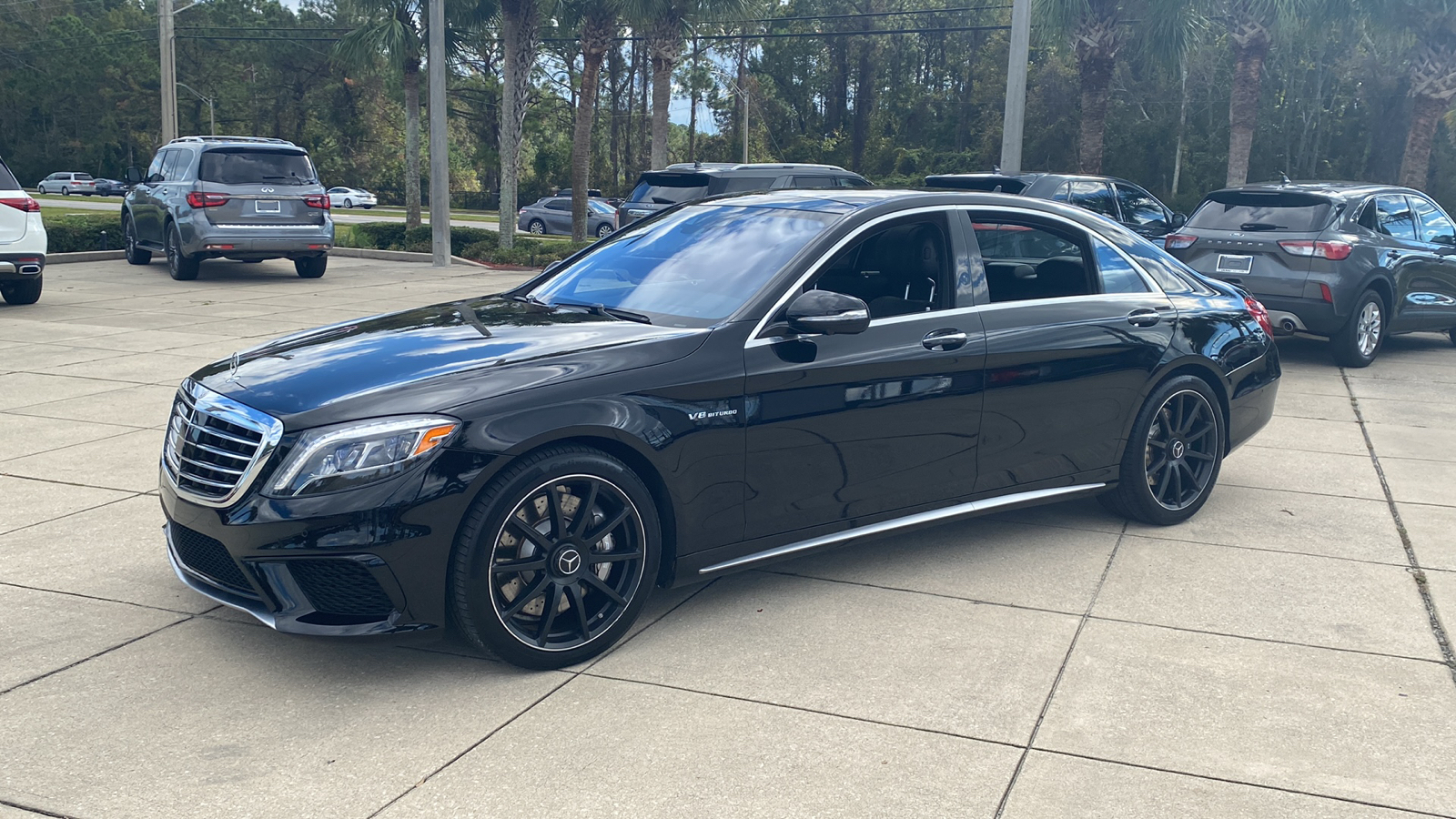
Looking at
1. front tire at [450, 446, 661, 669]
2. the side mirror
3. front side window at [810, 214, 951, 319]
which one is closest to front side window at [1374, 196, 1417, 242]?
front side window at [810, 214, 951, 319]

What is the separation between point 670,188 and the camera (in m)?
16.9

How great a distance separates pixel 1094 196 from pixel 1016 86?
1.86m

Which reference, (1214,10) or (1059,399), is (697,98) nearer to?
(1214,10)

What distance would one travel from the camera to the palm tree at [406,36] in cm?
2855

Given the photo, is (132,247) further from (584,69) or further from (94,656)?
(94,656)

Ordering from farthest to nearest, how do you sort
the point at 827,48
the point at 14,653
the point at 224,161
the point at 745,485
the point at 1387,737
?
the point at 827,48 → the point at 224,161 → the point at 745,485 → the point at 14,653 → the point at 1387,737

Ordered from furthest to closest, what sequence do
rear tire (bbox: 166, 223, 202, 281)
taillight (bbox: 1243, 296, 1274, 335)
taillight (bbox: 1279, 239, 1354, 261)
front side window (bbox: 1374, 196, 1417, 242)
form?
rear tire (bbox: 166, 223, 202, 281) < front side window (bbox: 1374, 196, 1417, 242) < taillight (bbox: 1279, 239, 1354, 261) < taillight (bbox: 1243, 296, 1274, 335)

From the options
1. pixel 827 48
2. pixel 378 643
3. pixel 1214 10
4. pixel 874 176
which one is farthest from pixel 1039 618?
pixel 827 48

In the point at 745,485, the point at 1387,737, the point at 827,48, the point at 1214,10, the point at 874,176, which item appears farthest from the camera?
the point at 827,48

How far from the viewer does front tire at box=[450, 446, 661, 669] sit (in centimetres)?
395

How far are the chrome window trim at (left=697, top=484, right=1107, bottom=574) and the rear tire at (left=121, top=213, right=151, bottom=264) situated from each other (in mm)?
17559

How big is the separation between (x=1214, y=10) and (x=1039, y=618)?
82.1 feet

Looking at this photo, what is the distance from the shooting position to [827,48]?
2657 inches

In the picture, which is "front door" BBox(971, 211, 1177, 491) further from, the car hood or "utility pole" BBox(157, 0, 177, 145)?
"utility pole" BBox(157, 0, 177, 145)
